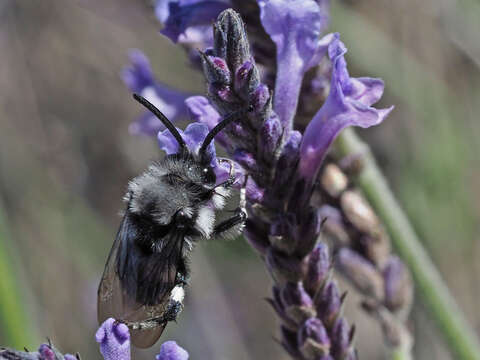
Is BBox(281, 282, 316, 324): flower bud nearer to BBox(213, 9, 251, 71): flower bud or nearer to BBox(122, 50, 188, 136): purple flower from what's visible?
BBox(213, 9, 251, 71): flower bud

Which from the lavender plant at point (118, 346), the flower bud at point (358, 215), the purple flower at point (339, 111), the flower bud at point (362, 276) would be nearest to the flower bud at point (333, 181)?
the flower bud at point (358, 215)

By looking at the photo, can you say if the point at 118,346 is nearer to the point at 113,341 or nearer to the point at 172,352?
the point at 113,341

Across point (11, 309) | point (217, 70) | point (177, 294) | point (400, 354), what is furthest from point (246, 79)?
point (11, 309)

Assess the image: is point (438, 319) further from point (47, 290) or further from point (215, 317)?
point (47, 290)

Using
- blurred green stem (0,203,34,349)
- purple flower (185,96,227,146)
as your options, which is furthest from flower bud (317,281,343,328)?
blurred green stem (0,203,34,349)

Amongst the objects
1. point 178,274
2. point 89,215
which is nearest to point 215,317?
point 89,215

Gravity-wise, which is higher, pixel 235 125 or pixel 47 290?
pixel 235 125
